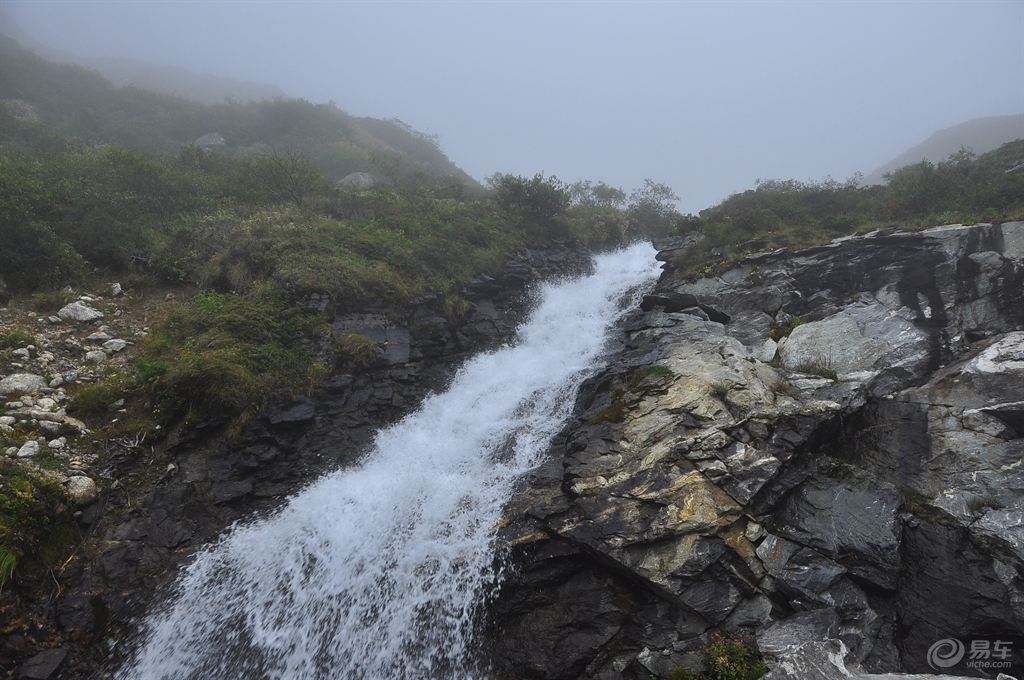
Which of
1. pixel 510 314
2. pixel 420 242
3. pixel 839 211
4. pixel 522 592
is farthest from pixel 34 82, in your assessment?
pixel 839 211

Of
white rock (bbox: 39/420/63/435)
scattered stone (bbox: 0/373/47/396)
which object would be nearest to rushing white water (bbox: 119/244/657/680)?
white rock (bbox: 39/420/63/435)

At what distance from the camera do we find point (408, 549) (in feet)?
29.8

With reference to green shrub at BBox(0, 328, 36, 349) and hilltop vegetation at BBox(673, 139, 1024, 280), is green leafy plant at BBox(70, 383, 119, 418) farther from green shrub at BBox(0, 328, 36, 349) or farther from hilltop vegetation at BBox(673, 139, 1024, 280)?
hilltop vegetation at BBox(673, 139, 1024, 280)

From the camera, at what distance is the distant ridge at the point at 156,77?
224 feet

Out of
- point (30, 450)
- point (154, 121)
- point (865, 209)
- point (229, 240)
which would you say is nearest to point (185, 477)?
point (30, 450)

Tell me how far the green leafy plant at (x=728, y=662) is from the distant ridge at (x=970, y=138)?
69835 millimetres

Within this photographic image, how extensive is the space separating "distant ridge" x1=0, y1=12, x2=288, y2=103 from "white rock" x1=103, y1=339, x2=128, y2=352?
7415 cm

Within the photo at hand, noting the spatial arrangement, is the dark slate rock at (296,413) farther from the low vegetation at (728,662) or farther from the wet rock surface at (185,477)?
the low vegetation at (728,662)

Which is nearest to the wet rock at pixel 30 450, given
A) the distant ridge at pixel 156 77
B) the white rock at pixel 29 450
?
the white rock at pixel 29 450

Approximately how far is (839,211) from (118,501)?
27.4 metres

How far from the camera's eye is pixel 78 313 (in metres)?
10.7

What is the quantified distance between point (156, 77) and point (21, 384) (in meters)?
106

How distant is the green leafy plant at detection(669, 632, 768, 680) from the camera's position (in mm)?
6488

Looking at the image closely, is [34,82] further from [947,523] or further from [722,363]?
[947,523]
